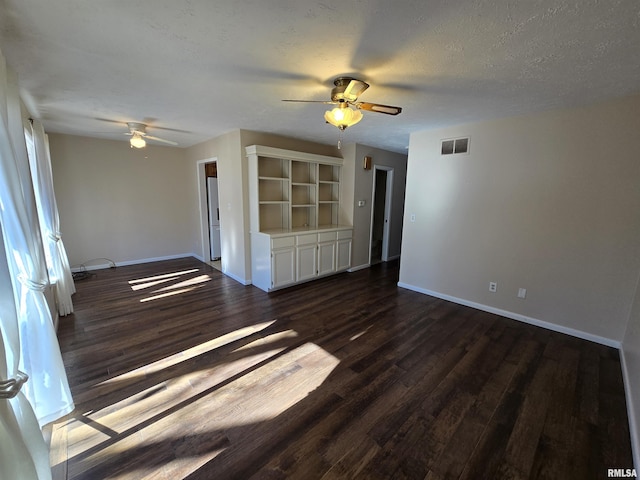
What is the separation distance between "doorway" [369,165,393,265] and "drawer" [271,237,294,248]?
6.77 feet

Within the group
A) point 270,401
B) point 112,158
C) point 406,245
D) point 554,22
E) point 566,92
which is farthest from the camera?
point 112,158

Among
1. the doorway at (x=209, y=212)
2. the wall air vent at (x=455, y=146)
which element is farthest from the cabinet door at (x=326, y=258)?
the wall air vent at (x=455, y=146)

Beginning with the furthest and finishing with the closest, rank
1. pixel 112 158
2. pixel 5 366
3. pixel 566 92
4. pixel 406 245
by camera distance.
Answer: pixel 112 158 → pixel 406 245 → pixel 566 92 → pixel 5 366

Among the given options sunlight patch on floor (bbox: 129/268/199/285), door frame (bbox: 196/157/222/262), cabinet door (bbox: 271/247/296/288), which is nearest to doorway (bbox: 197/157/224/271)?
door frame (bbox: 196/157/222/262)

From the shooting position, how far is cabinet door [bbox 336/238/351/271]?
4.84 m

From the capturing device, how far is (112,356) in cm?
242

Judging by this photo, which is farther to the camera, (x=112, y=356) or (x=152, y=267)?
(x=152, y=267)

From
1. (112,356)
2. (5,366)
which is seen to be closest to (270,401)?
(5,366)

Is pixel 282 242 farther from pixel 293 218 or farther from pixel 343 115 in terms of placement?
pixel 343 115

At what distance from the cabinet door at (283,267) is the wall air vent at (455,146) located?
2600mm

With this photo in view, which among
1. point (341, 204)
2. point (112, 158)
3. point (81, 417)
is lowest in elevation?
point (81, 417)

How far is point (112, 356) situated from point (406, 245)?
386 cm

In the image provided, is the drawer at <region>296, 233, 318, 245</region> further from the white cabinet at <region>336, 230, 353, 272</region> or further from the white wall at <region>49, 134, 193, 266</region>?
the white wall at <region>49, 134, 193, 266</region>

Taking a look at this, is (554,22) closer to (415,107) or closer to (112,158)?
(415,107)
